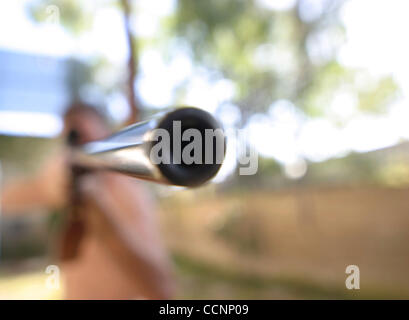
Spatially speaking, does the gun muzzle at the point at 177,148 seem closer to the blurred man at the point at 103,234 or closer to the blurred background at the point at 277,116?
the blurred man at the point at 103,234

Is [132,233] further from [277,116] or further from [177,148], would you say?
[277,116]

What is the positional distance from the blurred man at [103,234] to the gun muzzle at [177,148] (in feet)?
1.10

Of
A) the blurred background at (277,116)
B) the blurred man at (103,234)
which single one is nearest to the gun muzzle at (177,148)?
the blurred man at (103,234)

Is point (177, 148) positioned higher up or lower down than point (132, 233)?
lower down

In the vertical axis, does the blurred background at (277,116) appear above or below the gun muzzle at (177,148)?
above

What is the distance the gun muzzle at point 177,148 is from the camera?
0.60ft

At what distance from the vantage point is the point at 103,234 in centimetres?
73

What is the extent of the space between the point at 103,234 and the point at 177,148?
59 centimetres

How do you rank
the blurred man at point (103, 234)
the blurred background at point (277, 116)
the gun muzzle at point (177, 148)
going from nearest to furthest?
1. the gun muzzle at point (177, 148)
2. the blurred man at point (103, 234)
3. the blurred background at point (277, 116)

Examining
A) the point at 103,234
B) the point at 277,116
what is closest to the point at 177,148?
the point at 103,234

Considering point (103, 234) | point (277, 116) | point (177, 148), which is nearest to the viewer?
point (177, 148)

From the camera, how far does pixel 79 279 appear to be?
812mm
